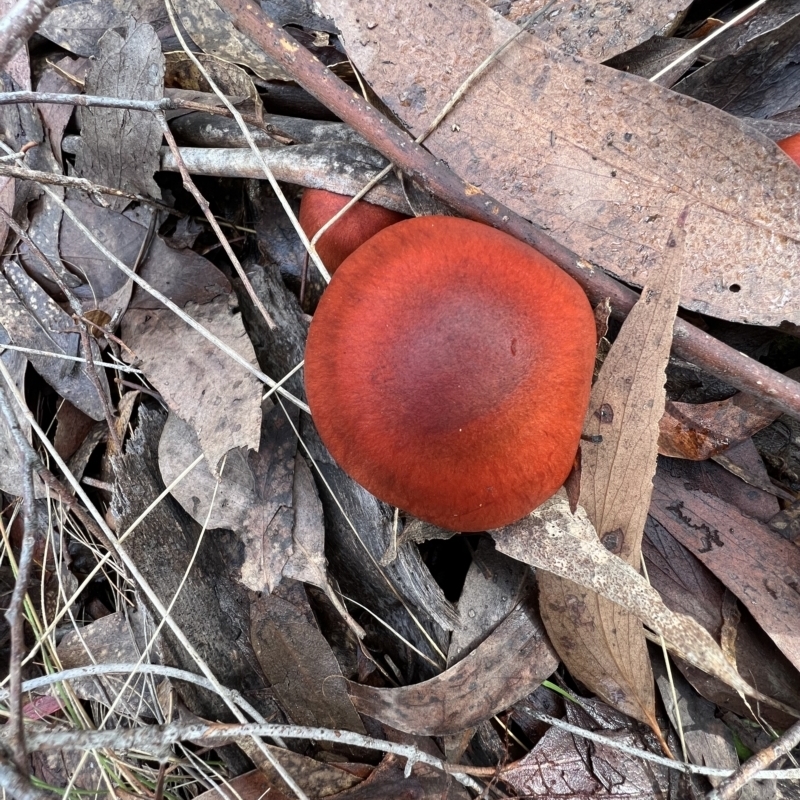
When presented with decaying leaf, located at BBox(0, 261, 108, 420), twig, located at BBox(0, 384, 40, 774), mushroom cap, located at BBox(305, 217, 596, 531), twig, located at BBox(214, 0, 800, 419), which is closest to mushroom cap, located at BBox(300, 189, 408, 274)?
twig, located at BBox(214, 0, 800, 419)

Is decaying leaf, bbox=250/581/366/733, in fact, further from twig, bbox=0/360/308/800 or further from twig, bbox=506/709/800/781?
twig, bbox=506/709/800/781

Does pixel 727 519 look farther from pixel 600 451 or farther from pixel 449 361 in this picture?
pixel 449 361

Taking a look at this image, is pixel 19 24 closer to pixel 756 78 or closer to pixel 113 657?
pixel 113 657

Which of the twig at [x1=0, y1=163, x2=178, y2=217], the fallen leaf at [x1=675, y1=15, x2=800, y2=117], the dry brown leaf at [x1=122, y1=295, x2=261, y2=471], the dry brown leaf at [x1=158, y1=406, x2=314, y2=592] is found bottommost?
the dry brown leaf at [x1=158, y1=406, x2=314, y2=592]

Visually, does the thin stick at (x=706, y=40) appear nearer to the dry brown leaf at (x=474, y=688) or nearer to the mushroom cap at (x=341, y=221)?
the mushroom cap at (x=341, y=221)

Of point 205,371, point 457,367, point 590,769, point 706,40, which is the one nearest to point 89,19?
point 205,371

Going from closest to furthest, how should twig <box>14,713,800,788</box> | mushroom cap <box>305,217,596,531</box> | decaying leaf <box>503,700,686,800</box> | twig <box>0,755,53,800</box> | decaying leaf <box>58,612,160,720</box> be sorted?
twig <box>0,755,53,800</box>
twig <box>14,713,800,788</box>
mushroom cap <box>305,217,596,531</box>
decaying leaf <box>503,700,686,800</box>
decaying leaf <box>58,612,160,720</box>
